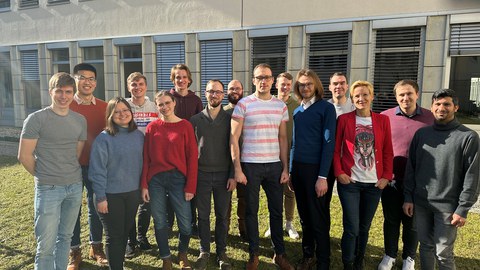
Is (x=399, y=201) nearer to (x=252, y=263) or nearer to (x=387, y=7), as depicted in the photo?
(x=252, y=263)

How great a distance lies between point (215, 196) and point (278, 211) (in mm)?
678

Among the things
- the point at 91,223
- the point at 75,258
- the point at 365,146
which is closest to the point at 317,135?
the point at 365,146

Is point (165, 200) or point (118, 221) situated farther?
point (165, 200)

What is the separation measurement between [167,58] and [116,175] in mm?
8290

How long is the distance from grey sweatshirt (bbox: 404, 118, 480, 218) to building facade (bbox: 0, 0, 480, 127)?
5.63 m

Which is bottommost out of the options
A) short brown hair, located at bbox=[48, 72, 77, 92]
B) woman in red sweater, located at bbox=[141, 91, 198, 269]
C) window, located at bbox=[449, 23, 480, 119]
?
woman in red sweater, located at bbox=[141, 91, 198, 269]

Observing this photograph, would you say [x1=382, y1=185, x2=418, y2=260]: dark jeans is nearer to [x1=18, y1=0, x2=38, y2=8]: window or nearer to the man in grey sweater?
the man in grey sweater

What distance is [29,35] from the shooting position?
529 inches

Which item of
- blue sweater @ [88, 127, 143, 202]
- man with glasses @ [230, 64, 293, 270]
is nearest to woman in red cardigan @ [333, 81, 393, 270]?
man with glasses @ [230, 64, 293, 270]

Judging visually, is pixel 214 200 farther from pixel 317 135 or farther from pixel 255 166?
pixel 317 135

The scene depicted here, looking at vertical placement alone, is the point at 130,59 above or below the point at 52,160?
above

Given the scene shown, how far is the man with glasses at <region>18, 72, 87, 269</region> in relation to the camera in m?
2.82

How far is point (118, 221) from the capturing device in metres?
3.08

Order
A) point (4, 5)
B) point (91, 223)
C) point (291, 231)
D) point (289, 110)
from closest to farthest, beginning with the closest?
point (91, 223) < point (289, 110) < point (291, 231) < point (4, 5)
